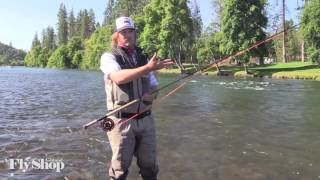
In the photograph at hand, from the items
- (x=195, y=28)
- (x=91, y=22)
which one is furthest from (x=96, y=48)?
(x=91, y=22)

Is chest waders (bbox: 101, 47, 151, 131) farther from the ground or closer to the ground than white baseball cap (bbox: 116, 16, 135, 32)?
closer to the ground

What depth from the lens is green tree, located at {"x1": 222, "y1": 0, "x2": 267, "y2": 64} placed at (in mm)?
65750

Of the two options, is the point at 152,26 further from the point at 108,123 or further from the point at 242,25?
the point at 108,123

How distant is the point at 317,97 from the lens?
2581 centimetres

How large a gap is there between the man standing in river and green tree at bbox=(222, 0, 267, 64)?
197 feet

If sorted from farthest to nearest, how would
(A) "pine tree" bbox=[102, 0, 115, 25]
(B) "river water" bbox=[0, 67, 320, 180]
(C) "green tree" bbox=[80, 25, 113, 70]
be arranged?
(A) "pine tree" bbox=[102, 0, 115, 25] → (C) "green tree" bbox=[80, 25, 113, 70] → (B) "river water" bbox=[0, 67, 320, 180]

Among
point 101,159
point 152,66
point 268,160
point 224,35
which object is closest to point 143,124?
point 152,66

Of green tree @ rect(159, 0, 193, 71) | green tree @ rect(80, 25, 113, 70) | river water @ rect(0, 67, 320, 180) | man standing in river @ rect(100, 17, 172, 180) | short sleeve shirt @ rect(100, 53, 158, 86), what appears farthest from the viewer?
green tree @ rect(80, 25, 113, 70)

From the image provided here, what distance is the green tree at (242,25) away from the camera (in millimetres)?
65750

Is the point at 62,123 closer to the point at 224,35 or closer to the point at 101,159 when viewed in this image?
the point at 101,159

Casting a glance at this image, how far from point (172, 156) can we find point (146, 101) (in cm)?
460

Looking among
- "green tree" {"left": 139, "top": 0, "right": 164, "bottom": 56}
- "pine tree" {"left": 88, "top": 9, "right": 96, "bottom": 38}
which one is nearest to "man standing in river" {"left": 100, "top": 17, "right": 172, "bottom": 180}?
"green tree" {"left": 139, "top": 0, "right": 164, "bottom": 56}

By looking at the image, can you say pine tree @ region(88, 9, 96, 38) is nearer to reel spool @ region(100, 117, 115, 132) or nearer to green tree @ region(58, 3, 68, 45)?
green tree @ region(58, 3, 68, 45)

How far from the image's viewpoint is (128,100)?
6164 millimetres
